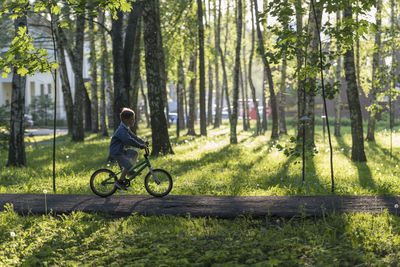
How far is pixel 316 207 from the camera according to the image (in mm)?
6480

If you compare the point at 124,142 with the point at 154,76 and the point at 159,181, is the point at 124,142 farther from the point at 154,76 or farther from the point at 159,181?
the point at 154,76

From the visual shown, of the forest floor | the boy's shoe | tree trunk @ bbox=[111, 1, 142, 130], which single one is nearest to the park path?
the forest floor

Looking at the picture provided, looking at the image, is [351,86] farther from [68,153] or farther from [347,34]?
[68,153]

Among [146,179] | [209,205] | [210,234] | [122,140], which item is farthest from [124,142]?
[210,234]

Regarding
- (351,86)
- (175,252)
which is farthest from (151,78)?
(175,252)

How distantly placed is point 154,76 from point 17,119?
160 inches

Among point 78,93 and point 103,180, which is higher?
point 78,93

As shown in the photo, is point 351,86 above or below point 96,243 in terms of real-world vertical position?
above

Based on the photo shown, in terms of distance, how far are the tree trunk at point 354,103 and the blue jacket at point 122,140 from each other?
696cm

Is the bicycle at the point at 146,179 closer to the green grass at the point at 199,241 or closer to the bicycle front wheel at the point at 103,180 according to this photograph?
the bicycle front wheel at the point at 103,180

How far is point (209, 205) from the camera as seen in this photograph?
6.84m

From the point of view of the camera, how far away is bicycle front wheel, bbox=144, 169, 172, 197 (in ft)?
24.3

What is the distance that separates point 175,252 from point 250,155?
30.0 feet

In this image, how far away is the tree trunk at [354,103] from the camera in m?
11.9
